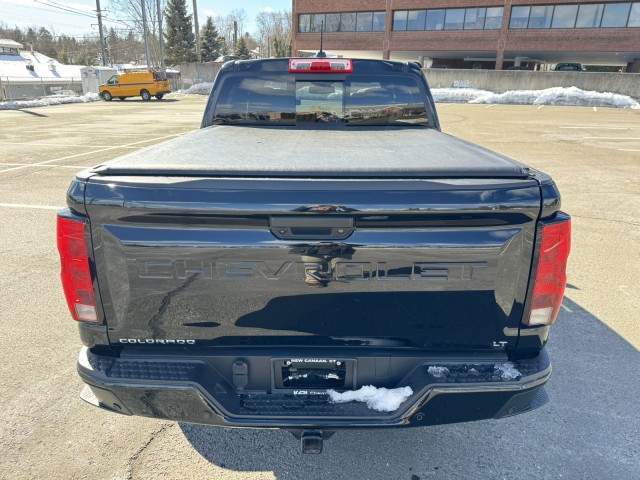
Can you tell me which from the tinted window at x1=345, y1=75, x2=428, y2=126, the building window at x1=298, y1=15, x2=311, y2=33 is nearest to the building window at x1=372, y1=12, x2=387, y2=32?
the building window at x1=298, y1=15, x2=311, y2=33

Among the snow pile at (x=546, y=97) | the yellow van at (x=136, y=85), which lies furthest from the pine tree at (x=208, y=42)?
the snow pile at (x=546, y=97)

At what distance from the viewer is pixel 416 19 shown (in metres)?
44.6

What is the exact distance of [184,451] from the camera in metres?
2.55

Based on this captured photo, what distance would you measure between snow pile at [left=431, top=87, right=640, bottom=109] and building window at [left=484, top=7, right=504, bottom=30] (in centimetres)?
1051

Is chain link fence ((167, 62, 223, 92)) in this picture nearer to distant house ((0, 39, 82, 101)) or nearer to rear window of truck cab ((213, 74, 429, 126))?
distant house ((0, 39, 82, 101))

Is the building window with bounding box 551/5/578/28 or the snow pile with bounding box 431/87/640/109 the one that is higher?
the building window with bounding box 551/5/578/28

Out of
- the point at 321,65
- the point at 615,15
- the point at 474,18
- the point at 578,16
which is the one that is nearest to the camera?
the point at 321,65

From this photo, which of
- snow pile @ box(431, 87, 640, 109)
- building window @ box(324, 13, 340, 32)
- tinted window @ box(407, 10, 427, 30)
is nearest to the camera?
snow pile @ box(431, 87, 640, 109)

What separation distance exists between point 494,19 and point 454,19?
12.4 feet

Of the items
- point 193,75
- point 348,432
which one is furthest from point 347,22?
point 348,432

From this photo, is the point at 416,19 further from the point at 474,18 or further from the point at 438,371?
the point at 438,371

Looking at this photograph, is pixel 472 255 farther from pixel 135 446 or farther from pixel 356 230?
pixel 135 446

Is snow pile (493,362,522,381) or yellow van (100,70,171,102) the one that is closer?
snow pile (493,362,522,381)

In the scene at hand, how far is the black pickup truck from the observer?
175 cm
